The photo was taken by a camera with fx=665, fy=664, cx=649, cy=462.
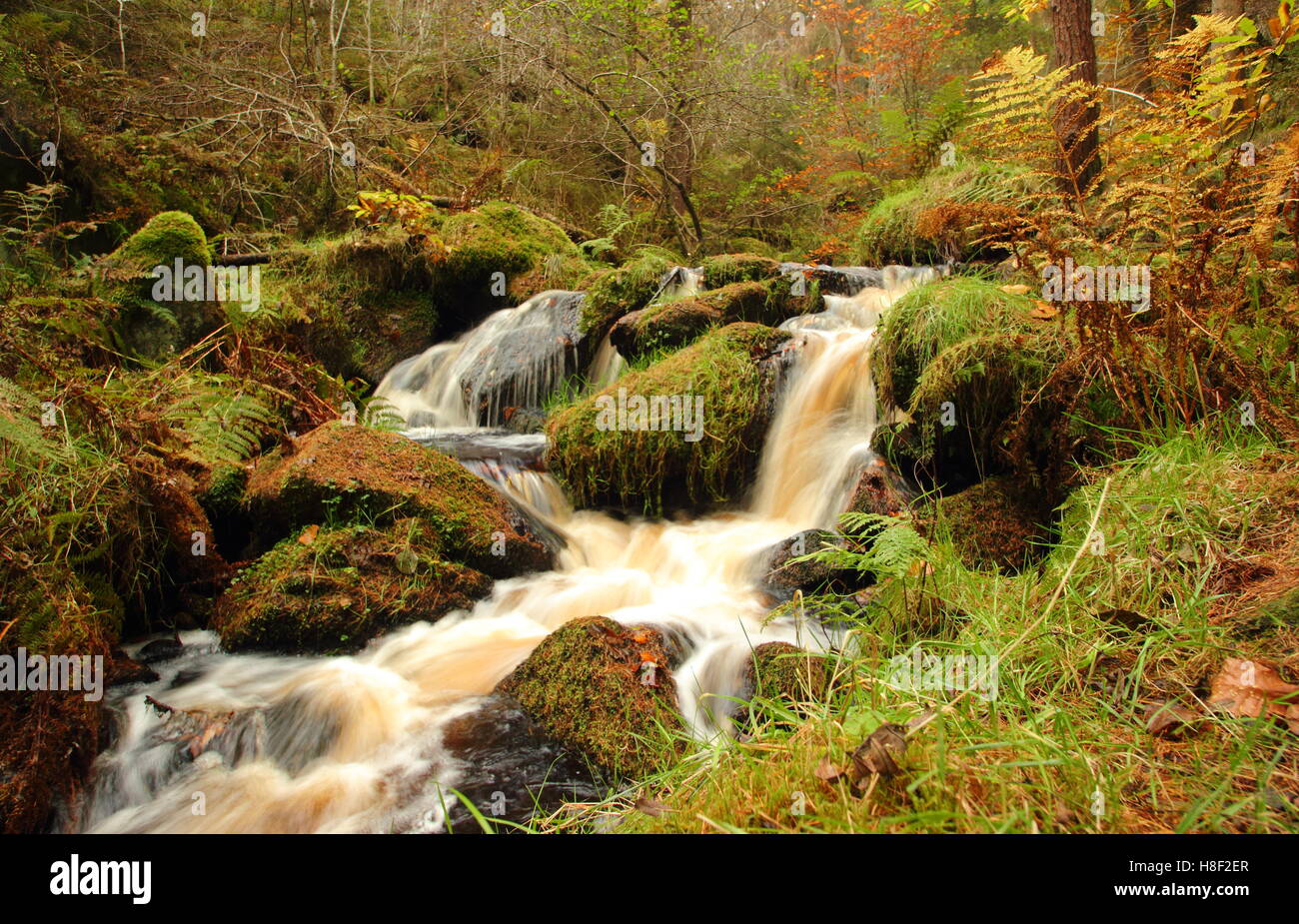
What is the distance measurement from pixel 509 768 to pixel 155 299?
18.7ft

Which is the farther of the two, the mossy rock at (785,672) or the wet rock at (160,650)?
the wet rock at (160,650)

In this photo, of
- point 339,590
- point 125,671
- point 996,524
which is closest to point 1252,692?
point 996,524

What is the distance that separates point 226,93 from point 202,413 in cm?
789

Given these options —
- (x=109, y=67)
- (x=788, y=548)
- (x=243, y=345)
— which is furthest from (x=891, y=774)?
(x=109, y=67)

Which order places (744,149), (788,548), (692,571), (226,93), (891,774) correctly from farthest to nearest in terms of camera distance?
(744,149)
(226,93)
(692,571)
(788,548)
(891,774)

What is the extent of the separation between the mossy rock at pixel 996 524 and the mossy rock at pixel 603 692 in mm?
1703

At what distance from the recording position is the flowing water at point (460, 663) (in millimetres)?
2811

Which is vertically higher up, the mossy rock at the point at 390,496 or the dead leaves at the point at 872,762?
the mossy rock at the point at 390,496

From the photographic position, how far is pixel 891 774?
1.48m

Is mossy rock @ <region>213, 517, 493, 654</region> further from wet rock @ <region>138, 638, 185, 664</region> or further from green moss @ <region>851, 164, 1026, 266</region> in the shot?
green moss @ <region>851, 164, 1026, 266</region>

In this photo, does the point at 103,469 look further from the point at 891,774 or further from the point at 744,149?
the point at 744,149

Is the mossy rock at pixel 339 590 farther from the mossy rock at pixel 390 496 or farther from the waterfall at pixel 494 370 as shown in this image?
the waterfall at pixel 494 370

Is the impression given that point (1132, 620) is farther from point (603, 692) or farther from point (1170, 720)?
point (603, 692)

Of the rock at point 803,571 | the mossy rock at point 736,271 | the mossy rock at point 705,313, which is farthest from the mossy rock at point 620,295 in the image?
the rock at point 803,571
